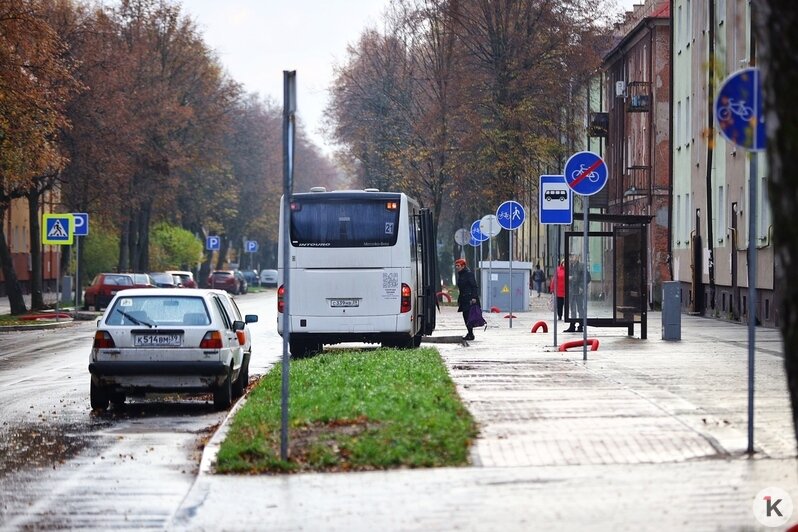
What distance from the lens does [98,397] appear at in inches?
698

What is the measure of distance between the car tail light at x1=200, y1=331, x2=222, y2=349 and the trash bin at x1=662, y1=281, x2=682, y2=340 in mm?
12701

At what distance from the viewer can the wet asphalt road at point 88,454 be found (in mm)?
9995

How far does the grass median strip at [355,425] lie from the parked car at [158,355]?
1.92 feet

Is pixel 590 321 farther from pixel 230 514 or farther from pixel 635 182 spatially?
pixel 635 182

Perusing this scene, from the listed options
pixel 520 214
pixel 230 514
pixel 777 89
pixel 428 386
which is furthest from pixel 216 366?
pixel 520 214

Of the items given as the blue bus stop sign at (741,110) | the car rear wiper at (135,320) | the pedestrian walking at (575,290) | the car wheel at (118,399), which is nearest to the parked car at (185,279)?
the pedestrian walking at (575,290)

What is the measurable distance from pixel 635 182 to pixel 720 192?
675 inches

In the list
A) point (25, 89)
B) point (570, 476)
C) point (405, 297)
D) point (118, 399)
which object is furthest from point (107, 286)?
point (570, 476)

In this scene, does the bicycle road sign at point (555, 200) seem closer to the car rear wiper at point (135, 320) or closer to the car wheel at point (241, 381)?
the car wheel at point (241, 381)

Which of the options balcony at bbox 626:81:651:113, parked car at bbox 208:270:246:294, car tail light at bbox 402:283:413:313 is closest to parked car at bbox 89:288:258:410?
car tail light at bbox 402:283:413:313

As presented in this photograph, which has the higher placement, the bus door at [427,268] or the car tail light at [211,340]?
the bus door at [427,268]

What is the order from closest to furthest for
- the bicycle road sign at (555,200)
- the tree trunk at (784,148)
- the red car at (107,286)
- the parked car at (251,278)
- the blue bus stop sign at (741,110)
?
the tree trunk at (784,148)
the blue bus stop sign at (741,110)
the bicycle road sign at (555,200)
the red car at (107,286)
the parked car at (251,278)

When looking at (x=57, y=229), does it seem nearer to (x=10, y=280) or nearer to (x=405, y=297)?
(x=10, y=280)

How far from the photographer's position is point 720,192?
47.3m
